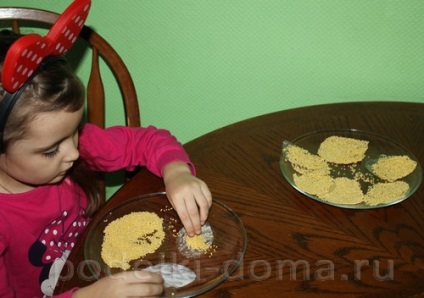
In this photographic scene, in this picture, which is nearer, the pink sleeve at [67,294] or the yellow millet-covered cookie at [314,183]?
the pink sleeve at [67,294]

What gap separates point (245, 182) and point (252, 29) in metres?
0.48

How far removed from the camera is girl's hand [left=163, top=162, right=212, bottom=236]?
0.85 m

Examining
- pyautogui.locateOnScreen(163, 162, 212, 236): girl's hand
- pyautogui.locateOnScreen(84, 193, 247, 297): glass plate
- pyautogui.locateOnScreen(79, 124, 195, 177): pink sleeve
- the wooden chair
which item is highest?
the wooden chair

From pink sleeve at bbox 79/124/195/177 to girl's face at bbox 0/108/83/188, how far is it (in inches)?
6.2

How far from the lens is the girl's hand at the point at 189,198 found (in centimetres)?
85

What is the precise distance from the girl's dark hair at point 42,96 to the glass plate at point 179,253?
0.20 meters

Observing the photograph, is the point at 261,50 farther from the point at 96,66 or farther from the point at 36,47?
the point at 36,47

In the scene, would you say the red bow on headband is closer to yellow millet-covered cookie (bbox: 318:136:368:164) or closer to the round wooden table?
the round wooden table

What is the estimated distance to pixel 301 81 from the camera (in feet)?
4.34

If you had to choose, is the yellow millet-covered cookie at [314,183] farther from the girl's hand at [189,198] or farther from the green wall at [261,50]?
the green wall at [261,50]

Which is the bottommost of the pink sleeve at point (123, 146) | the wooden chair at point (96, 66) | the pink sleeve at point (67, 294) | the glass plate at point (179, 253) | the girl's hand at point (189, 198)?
the pink sleeve at point (67, 294)

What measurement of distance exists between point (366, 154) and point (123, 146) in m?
0.51

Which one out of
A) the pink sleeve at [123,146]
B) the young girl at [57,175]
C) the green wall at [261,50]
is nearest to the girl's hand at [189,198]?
the young girl at [57,175]

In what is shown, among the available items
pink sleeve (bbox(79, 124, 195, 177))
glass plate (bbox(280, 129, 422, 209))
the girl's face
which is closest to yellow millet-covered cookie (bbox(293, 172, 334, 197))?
glass plate (bbox(280, 129, 422, 209))
